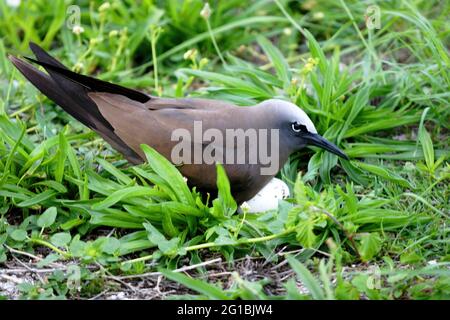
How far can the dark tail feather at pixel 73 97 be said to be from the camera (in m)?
4.55

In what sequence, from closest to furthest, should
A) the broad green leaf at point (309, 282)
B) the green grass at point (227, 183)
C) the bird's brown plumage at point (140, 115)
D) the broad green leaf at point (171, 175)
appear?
1. the broad green leaf at point (309, 282)
2. the green grass at point (227, 183)
3. the broad green leaf at point (171, 175)
4. the bird's brown plumage at point (140, 115)

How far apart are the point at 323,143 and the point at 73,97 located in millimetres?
1599

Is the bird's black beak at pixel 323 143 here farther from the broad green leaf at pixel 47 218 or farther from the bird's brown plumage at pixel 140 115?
the broad green leaf at pixel 47 218

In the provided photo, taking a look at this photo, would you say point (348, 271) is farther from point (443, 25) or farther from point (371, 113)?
point (443, 25)

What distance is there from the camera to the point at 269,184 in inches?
176

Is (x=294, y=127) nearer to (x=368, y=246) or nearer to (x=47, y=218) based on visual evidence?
(x=368, y=246)

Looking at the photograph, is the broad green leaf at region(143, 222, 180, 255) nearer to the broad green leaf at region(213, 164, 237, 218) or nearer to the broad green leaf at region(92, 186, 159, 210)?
the broad green leaf at region(92, 186, 159, 210)

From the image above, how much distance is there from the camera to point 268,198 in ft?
14.3

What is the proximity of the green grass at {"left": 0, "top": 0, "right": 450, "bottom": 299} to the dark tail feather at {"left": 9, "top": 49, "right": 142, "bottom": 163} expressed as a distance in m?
0.15

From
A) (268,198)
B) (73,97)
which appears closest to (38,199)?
(73,97)

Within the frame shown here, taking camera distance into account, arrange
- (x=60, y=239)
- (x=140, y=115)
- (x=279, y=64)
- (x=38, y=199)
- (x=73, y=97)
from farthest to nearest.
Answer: (x=279, y=64) < (x=73, y=97) < (x=140, y=115) < (x=38, y=199) < (x=60, y=239)

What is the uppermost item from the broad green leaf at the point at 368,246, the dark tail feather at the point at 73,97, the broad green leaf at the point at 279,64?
the broad green leaf at the point at 279,64

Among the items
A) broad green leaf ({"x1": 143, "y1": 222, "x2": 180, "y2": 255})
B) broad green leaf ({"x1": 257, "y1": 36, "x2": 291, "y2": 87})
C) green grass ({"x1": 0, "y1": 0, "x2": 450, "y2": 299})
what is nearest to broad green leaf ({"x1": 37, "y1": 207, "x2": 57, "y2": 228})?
green grass ({"x1": 0, "y1": 0, "x2": 450, "y2": 299})

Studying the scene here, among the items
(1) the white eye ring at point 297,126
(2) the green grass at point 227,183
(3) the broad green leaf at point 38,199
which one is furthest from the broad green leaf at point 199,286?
(1) the white eye ring at point 297,126
